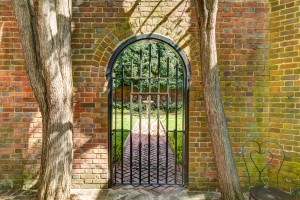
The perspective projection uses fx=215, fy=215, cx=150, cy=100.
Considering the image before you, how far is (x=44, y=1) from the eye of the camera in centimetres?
278

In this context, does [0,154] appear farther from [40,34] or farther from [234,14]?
[234,14]

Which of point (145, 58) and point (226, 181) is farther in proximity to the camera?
point (145, 58)

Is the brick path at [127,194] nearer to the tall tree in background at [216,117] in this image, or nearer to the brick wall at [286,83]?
the tall tree in background at [216,117]

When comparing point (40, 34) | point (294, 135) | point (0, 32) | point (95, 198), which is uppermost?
point (0, 32)

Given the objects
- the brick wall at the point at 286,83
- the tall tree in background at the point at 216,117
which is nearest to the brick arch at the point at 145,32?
the tall tree in background at the point at 216,117

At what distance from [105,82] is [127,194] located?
1.88 meters

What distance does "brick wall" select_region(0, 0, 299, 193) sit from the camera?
3586 millimetres

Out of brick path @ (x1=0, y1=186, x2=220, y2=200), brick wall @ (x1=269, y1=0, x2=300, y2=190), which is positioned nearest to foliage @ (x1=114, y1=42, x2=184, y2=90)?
brick wall @ (x1=269, y1=0, x2=300, y2=190)

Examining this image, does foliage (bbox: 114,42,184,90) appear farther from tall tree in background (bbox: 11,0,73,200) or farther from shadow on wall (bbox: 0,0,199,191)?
tall tree in background (bbox: 11,0,73,200)

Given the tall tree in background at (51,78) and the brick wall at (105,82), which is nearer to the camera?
the tall tree in background at (51,78)

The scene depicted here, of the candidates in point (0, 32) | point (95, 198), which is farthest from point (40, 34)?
point (95, 198)

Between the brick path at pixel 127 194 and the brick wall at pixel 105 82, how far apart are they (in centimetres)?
16

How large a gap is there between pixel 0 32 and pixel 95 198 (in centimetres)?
312

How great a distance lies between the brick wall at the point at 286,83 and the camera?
3.33 m
